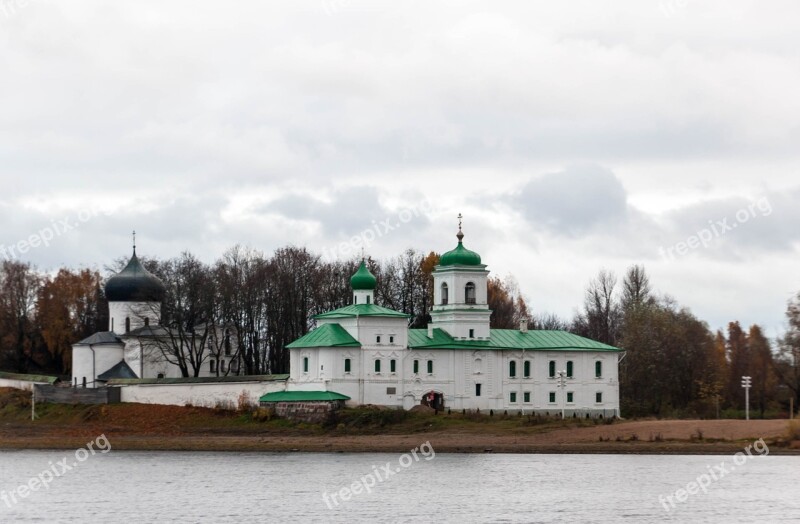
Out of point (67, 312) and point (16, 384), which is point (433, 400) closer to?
point (16, 384)

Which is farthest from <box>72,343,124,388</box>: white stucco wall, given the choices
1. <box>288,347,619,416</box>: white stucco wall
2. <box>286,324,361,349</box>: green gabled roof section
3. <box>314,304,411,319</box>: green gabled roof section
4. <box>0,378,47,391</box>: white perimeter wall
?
<box>314,304,411,319</box>: green gabled roof section

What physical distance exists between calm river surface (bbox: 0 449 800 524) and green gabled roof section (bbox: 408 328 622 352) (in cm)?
1334

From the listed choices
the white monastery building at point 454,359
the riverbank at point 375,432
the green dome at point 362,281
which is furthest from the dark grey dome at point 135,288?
the green dome at point 362,281

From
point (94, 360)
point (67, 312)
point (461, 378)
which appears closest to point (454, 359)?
point (461, 378)

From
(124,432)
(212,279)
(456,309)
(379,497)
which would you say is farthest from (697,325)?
(379,497)

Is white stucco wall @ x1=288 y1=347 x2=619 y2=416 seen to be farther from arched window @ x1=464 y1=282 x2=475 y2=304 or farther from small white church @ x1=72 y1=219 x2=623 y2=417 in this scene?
arched window @ x1=464 y1=282 x2=475 y2=304

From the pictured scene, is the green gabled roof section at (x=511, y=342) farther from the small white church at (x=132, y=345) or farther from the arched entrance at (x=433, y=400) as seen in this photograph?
the small white church at (x=132, y=345)

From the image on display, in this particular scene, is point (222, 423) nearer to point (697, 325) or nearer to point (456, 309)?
point (456, 309)

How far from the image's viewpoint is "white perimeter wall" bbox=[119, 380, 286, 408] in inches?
2778

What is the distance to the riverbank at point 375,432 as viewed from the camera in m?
60.4

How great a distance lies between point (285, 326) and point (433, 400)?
13297 millimetres

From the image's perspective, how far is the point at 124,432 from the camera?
68.9m

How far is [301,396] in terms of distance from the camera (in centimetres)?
6925

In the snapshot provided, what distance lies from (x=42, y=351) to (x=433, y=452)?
1496 inches
